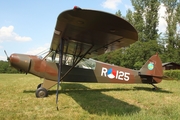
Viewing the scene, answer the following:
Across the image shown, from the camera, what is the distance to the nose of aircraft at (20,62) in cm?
774

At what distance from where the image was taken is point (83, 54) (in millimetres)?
8516

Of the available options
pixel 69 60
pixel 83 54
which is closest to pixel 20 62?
pixel 69 60

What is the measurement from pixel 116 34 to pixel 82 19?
3.95ft

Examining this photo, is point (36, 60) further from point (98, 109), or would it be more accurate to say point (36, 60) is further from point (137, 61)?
point (137, 61)

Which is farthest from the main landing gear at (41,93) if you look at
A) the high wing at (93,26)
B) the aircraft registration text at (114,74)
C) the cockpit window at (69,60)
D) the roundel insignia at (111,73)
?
the roundel insignia at (111,73)

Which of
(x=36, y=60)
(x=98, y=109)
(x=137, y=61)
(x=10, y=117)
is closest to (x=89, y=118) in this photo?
(x=98, y=109)

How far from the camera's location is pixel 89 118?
14.6 feet

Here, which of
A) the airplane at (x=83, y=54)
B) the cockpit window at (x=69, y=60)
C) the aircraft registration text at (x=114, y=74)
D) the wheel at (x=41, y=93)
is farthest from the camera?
the aircraft registration text at (x=114, y=74)

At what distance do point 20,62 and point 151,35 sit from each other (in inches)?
1638

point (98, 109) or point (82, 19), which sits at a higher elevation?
point (82, 19)

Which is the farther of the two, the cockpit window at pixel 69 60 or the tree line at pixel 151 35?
the tree line at pixel 151 35

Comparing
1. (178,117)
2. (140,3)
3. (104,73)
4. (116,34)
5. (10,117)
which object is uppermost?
(140,3)

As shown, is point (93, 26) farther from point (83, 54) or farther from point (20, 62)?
point (20, 62)

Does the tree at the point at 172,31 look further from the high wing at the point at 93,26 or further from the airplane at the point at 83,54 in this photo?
the high wing at the point at 93,26
